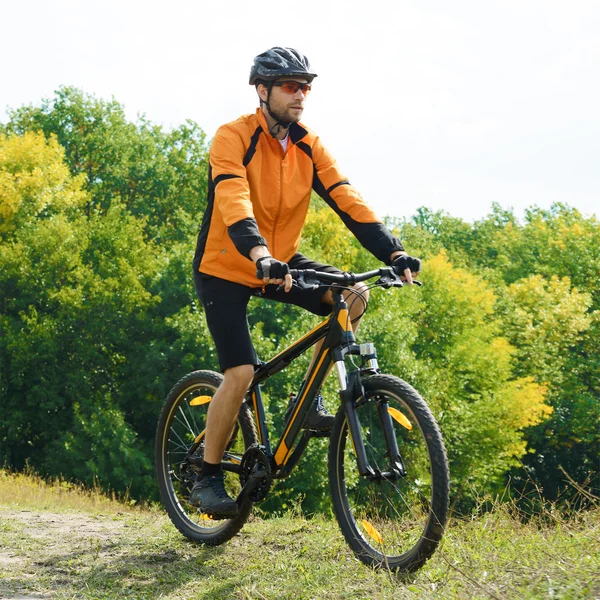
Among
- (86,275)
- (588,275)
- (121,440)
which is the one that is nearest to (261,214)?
(121,440)

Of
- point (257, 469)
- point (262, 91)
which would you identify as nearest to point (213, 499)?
point (257, 469)

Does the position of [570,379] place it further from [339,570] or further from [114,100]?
[339,570]

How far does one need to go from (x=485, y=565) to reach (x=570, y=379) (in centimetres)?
3938

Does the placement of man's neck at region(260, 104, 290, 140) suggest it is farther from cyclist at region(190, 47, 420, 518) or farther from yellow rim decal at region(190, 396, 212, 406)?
yellow rim decal at region(190, 396, 212, 406)

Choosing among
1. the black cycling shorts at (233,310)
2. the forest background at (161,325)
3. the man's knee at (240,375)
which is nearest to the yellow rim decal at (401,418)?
the black cycling shorts at (233,310)

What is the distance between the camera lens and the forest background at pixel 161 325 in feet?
104

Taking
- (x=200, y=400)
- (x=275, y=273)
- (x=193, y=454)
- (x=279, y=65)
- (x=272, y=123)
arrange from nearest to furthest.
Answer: (x=275, y=273), (x=279, y=65), (x=272, y=123), (x=193, y=454), (x=200, y=400)

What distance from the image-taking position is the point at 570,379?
4119 cm

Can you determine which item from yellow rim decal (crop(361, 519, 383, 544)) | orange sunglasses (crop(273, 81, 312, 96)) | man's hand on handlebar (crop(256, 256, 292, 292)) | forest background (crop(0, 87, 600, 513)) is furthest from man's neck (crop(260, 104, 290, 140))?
forest background (crop(0, 87, 600, 513))

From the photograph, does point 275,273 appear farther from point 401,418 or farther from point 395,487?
point 395,487

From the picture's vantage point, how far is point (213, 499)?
467 cm

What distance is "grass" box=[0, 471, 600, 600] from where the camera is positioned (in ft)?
11.3

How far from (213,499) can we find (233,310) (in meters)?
1.00

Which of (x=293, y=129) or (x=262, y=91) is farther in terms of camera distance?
(x=293, y=129)
